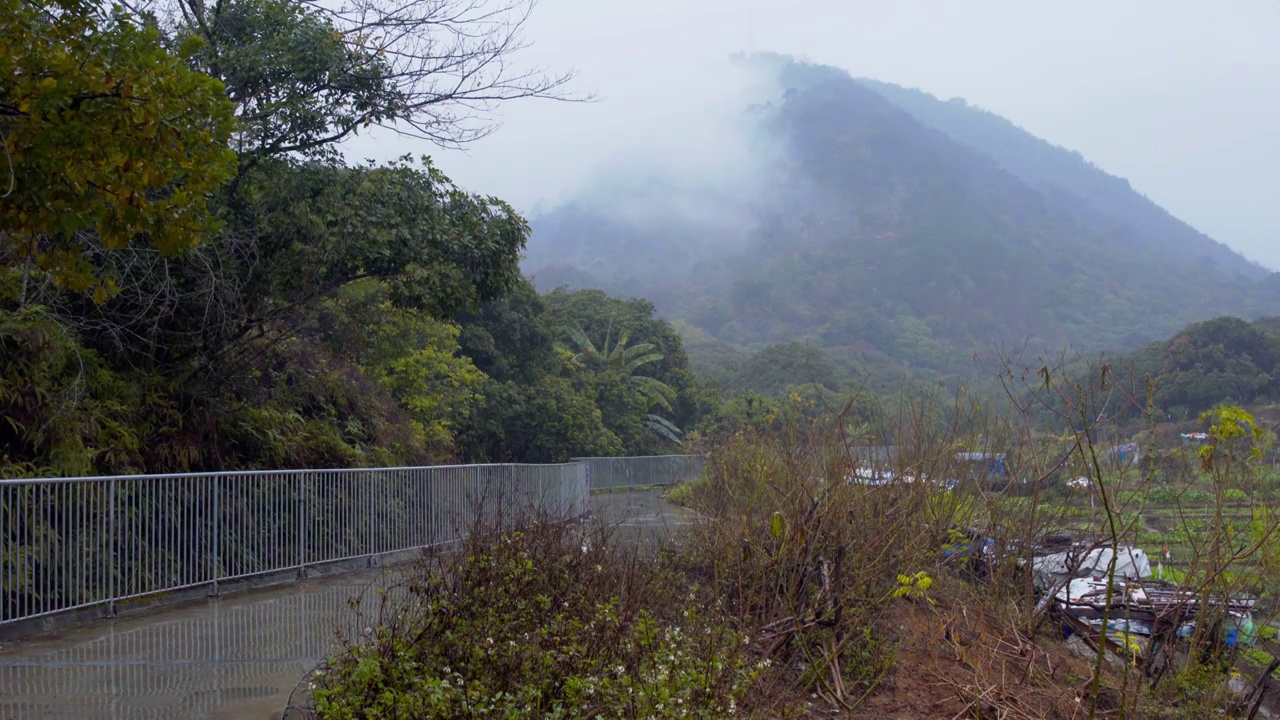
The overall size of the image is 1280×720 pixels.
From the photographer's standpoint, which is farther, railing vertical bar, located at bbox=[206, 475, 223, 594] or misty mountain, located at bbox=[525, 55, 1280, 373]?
misty mountain, located at bbox=[525, 55, 1280, 373]

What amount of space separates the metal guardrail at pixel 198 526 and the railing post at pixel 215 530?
0.01m

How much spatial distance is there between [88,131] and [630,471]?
31023 millimetres

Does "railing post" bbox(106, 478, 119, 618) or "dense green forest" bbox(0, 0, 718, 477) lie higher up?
"dense green forest" bbox(0, 0, 718, 477)

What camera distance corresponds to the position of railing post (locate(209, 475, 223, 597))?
37.4 ft

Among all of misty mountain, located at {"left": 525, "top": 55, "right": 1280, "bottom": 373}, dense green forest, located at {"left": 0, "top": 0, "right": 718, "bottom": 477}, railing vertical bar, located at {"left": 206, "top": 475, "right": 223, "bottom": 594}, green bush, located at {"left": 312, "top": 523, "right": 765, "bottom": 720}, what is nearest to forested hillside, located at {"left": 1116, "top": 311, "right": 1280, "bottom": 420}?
dense green forest, located at {"left": 0, "top": 0, "right": 718, "bottom": 477}

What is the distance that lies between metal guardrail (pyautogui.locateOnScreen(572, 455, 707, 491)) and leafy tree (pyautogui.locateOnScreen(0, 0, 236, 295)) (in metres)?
25.0

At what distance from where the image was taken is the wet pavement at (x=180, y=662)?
660 cm

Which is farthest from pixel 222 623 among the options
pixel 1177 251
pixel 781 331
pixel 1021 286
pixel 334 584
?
pixel 1177 251

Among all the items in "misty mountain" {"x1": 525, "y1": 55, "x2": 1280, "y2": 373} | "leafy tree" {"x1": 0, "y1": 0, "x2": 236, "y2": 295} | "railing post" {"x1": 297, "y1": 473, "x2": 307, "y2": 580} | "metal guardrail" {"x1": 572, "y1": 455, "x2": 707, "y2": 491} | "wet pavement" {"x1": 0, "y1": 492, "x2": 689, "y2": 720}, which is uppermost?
"misty mountain" {"x1": 525, "y1": 55, "x2": 1280, "y2": 373}

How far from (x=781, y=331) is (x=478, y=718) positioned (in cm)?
12624

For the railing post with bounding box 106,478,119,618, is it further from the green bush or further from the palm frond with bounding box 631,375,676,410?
the palm frond with bounding box 631,375,676,410

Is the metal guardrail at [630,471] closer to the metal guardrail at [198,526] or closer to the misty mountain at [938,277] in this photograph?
the metal guardrail at [198,526]

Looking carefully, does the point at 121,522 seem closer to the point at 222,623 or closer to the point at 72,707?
the point at 222,623

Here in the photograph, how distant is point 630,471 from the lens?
36.2 m
